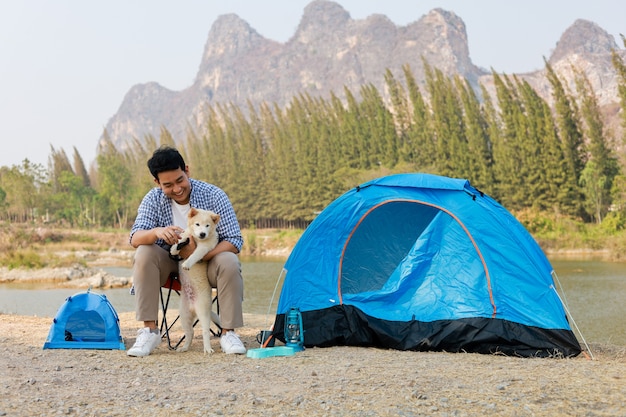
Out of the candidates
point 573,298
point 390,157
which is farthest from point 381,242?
point 390,157

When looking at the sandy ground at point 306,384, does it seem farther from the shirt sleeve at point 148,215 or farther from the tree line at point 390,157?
the tree line at point 390,157

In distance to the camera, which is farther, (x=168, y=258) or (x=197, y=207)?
(x=197, y=207)

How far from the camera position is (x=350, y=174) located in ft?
97.3

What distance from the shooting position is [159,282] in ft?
11.3

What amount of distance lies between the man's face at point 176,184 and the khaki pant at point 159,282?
1.04 feet

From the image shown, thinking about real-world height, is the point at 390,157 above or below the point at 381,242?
above

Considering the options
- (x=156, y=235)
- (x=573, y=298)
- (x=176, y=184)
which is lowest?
(x=573, y=298)

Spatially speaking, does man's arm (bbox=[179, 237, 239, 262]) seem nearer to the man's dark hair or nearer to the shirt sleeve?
the shirt sleeve

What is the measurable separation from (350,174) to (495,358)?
2644cm

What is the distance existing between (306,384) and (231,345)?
885 mm

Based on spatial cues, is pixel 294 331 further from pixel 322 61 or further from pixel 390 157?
pixel 322 61

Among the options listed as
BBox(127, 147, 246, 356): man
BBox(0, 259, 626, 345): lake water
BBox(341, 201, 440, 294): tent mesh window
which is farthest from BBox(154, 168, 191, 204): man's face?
BBox(0, 259, 626, 345): lake water

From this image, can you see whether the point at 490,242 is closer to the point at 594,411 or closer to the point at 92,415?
the point at 594,411

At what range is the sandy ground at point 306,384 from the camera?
2203mm
